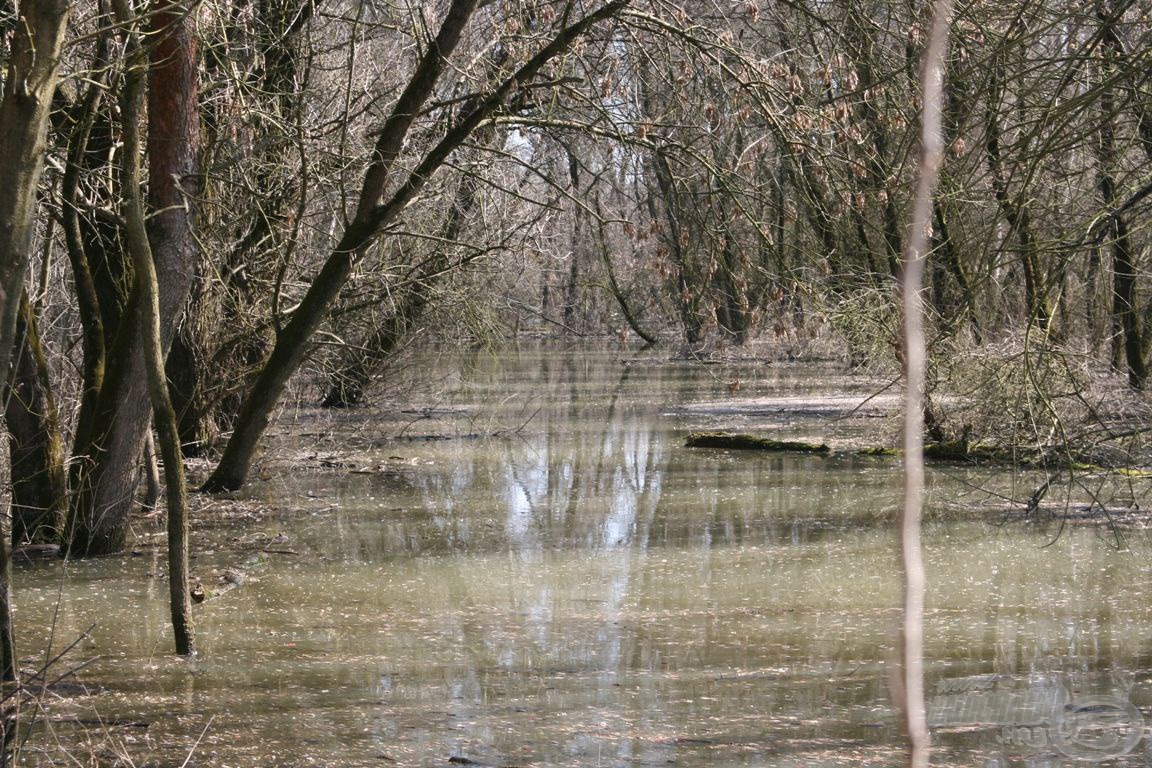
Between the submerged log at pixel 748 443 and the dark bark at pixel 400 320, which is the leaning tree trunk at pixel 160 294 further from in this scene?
the submerged log at pixel 748 443

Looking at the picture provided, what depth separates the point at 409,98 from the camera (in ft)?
32.5

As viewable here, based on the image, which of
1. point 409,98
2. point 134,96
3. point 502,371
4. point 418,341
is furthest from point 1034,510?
point 502,371

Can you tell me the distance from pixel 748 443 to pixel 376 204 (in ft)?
22.1

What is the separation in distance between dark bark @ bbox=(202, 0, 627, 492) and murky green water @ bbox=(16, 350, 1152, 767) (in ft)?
2.30

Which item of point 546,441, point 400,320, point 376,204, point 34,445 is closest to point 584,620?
point 34,445

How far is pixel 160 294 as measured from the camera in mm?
8109

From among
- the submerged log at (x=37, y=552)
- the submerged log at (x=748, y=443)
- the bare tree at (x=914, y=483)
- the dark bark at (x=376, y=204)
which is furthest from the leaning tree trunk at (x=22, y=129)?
the submerged log at (x=748, y=443)

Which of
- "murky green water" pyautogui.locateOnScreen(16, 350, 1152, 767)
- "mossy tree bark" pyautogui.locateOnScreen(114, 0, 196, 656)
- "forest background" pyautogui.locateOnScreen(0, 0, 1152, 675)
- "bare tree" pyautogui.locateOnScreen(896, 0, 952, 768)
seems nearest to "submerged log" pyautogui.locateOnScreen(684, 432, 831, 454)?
"murky green water" pyautogui.locateOnScreen(16, 350, 1152, 767)

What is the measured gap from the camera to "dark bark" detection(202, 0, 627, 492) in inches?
378

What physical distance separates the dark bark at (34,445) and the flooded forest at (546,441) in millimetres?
28

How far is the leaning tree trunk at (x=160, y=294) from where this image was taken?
26.1 ft

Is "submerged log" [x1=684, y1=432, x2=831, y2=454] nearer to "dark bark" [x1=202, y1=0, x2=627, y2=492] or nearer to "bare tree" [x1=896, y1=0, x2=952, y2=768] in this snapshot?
"dark bark" [x1=202, y1=0, x2=627, y2=492]

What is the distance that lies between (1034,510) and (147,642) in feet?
24.3

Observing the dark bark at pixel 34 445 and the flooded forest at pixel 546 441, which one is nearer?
the flooded forest at pixel 546 441
